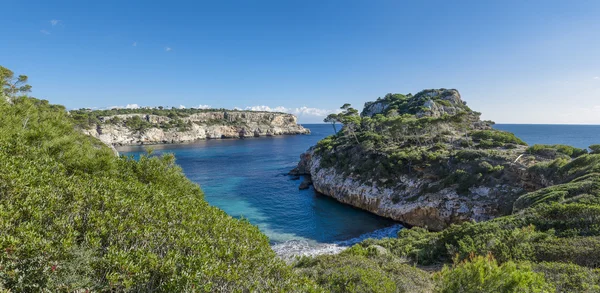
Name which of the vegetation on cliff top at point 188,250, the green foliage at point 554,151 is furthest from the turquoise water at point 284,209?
the green foliage at point 554,151

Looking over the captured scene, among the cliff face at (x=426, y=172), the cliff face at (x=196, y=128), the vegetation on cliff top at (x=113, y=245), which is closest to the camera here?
the vegetation on cliff top at (x=113, y=245)

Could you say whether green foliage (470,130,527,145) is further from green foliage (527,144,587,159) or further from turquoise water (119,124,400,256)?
turquoise water (119,124,400,256)

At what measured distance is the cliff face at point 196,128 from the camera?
94975mm

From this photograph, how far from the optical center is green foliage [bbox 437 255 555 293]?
5.60 meters

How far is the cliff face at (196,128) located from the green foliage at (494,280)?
301 ft

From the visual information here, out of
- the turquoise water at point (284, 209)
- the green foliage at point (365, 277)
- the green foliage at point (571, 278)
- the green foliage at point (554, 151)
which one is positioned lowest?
the turquoise water at point (284, 209)

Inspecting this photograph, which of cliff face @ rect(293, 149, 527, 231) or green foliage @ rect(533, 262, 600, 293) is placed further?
cliff face @ rect(293, 149, 527, 231)

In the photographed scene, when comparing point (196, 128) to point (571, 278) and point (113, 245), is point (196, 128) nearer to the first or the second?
point (113, 245)

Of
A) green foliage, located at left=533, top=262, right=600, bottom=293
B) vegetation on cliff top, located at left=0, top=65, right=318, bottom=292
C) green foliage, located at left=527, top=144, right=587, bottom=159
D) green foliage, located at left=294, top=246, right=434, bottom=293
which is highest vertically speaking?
green foliage, located at left=527, top=144, right=587, bottom=159

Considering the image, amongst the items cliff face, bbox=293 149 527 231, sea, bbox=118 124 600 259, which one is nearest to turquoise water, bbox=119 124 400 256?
sea, bbox=118 124 600 259

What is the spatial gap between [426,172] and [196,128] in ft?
359

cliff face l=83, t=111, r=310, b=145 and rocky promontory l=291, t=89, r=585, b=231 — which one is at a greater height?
cliff face l=83, t=111, r=310, b=145

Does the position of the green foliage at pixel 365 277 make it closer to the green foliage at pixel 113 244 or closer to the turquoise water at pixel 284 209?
the green foliage at pixel 113 244

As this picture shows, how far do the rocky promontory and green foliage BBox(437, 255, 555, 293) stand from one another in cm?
1802
